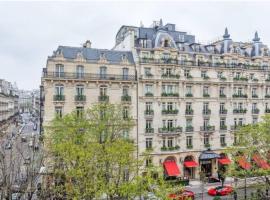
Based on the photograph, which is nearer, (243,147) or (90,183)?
(90,183)

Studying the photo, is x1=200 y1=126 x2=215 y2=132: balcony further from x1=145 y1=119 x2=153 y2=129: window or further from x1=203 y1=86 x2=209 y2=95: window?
x1=145 y1=119 x2=153 y2=129: window

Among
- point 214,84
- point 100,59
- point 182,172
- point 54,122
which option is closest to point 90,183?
point 54,122

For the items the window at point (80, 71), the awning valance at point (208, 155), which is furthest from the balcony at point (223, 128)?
the window at point (80, 71)

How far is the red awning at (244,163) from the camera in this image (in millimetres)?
31258

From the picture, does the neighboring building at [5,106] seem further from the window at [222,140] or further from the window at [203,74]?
the window at [222,140]

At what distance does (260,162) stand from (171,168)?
14.5m

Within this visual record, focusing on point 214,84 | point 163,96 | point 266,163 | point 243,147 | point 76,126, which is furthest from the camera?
point 214,84

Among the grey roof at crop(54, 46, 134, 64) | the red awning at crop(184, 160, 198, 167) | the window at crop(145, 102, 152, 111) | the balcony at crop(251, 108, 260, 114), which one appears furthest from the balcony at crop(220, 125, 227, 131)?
the grey roof at crop(54, 46, 134, 64)

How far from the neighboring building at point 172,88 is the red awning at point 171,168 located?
34 centimetres

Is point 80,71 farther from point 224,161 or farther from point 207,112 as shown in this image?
point 224,161

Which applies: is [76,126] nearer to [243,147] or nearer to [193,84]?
[243,147]

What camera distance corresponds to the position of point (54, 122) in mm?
31547

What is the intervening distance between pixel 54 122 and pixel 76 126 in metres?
2.91

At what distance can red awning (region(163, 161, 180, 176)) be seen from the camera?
4300cm
